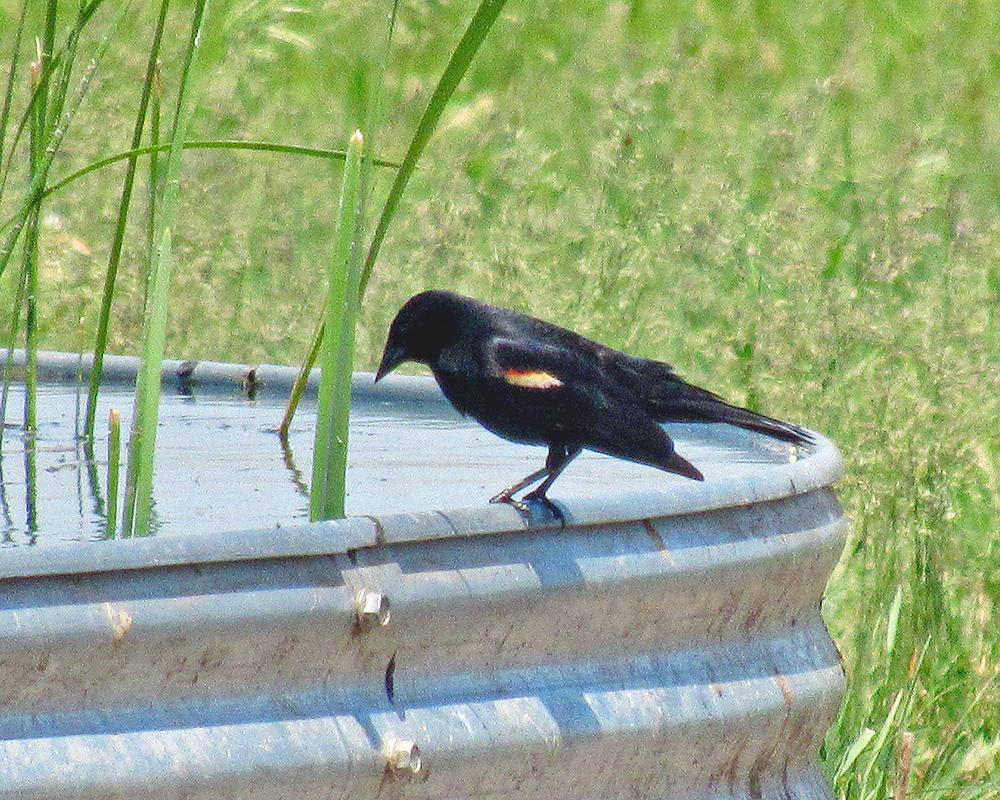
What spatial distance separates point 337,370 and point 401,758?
0.36 metres

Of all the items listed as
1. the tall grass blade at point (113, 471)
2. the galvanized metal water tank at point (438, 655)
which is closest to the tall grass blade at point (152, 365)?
the tall grass blade at point (113, 471)

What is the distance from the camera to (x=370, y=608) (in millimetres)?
1354

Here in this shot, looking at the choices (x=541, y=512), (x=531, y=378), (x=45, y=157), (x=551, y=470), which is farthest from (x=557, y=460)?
(x=541, y=512)

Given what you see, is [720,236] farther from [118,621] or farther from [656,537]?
[118,621]

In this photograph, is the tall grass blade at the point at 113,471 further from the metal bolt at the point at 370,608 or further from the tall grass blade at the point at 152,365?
the metal bolt at the point at 370,608

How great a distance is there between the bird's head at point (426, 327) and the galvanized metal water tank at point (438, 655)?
1.26m

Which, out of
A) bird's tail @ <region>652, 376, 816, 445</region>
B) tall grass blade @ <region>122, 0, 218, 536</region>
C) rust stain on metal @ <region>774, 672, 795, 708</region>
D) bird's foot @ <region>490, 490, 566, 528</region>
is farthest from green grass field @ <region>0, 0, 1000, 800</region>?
rust stain on metal @ <region>774, 672, 795, 708</region>

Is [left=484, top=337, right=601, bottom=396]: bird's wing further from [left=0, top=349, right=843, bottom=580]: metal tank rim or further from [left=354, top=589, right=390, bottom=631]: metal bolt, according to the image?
[left=354, top=589, right=390, bottom=631]: metal bolt

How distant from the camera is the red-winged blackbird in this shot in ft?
8.00

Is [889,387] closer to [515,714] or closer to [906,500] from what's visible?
[906,500]

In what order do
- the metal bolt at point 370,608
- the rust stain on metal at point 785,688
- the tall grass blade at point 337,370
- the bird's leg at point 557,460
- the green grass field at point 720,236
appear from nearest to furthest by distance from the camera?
the metal bolt at point 370,608, the tall grass blade at point 337,370, the rust stain on metal at point 785,688, the bird's leg at point 557,460, the green grass field at point 720,236

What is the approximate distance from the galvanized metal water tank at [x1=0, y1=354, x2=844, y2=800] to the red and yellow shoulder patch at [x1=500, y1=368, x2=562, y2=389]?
0.87 m

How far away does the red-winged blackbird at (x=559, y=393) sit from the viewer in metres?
2.44

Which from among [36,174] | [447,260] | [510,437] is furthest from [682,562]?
[447,260]
